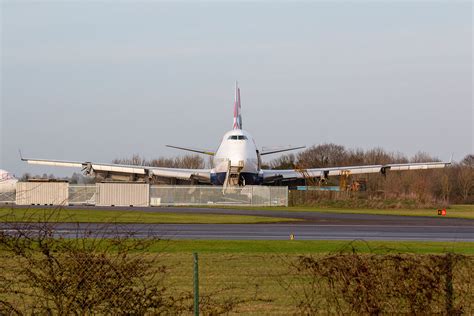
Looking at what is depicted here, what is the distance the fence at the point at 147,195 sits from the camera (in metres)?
65.8

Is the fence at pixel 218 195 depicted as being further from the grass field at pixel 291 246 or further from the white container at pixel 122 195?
the grass field at pixel 291 246

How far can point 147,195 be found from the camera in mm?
66125

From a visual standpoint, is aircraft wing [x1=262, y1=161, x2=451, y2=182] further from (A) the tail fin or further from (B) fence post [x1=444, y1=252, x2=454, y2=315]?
(B) fence post [x1=444, y1=252, x2=454, y2=315]

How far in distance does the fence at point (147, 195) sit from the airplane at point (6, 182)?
14.6 m

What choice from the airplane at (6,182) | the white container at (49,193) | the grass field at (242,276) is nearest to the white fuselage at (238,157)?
the white container at (49,193)

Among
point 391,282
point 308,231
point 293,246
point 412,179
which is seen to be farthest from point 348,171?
point 391,282

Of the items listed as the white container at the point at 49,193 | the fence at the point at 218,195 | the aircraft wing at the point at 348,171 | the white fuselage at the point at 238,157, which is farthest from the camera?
the aircraft wing at the point at 348,171

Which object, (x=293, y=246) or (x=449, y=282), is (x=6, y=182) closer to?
(x=293, y=246)

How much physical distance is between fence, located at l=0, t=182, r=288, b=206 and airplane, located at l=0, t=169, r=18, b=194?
47.9 feet

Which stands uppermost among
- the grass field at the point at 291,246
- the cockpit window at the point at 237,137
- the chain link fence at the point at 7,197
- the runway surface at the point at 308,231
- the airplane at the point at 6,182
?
the cockpit window at the point at 237,137

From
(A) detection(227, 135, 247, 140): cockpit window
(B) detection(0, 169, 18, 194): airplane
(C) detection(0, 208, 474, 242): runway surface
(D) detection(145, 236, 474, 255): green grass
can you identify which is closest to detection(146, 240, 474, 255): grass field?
(D) detection(145, 236, 474, 255): green grass

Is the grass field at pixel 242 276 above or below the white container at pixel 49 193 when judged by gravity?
below

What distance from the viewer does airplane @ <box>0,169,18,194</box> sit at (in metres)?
83.3

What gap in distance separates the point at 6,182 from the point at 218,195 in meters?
32.1
